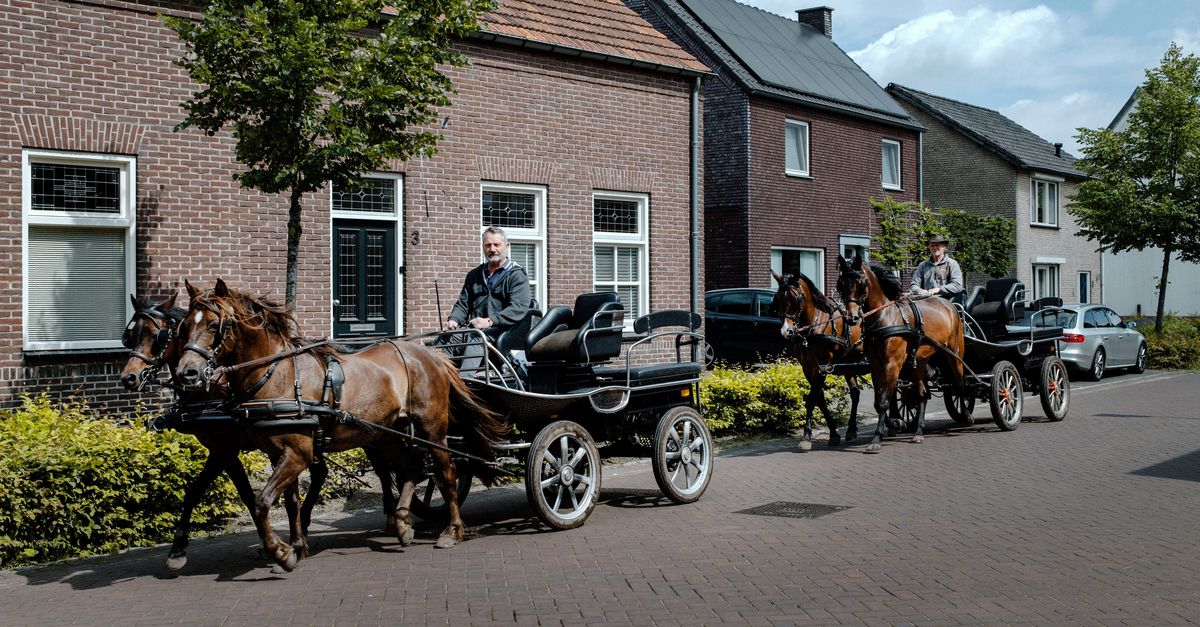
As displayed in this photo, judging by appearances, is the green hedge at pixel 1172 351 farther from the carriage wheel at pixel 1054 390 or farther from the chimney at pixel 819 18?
the chimney at pixel 819 18

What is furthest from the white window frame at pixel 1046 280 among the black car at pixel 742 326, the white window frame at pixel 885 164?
the black car at pixel 742 326

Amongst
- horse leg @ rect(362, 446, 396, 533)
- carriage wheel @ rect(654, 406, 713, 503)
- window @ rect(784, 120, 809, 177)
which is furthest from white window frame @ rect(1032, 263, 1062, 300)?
horse leg @ rect(362, 446, 396, 533)

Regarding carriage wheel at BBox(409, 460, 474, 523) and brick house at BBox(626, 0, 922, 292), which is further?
brick house at BBox(626, 0, 922, 292)

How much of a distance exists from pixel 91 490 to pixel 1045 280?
3717 cm

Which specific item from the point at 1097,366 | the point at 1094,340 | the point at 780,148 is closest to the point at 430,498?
the point at 1094,340

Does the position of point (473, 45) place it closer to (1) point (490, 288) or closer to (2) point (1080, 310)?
(1) point (490, 288)

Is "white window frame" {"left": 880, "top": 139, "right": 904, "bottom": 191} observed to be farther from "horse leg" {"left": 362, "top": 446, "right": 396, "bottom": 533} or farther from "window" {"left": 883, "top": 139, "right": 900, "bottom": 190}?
"horse leg" {"left": 362, "top": 446, "right": 396, "bottom": 533}

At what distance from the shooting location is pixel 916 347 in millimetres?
12148

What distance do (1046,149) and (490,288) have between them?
37320mm

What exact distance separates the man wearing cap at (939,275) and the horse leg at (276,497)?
8.84 meters

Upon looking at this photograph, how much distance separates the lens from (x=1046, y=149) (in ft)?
134

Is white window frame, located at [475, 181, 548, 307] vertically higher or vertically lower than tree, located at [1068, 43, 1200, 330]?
lower

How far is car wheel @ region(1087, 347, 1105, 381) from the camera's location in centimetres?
2192

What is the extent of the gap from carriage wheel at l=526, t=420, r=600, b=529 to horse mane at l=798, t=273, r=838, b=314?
4300mm
